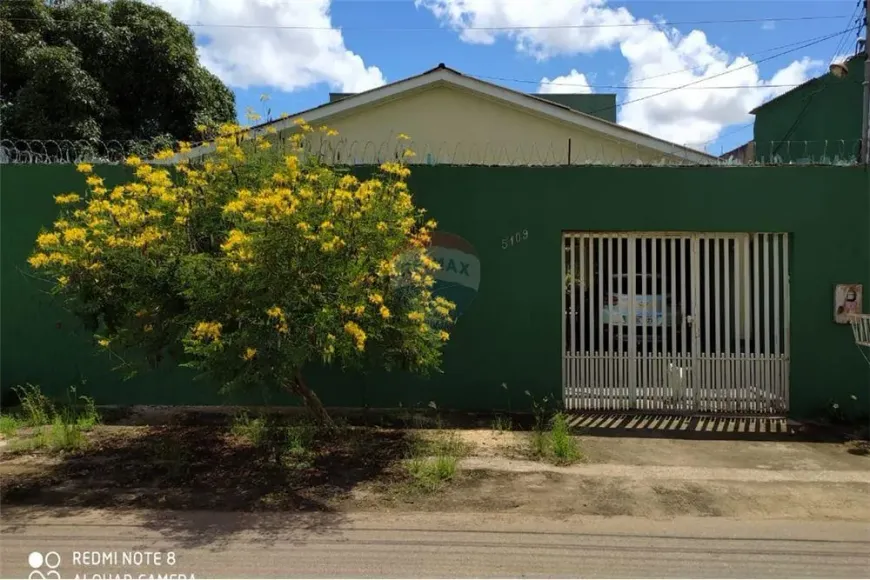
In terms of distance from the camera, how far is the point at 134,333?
5.46 metres

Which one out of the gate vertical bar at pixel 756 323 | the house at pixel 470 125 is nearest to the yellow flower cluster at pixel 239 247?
the gate vertical bar at pixel 756 323

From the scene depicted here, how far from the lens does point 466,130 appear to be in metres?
12.4

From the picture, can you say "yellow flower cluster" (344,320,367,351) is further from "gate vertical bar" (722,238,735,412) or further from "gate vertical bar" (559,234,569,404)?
"gate vertical bar" (722,238,735,412)

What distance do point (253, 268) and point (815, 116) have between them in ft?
56.3

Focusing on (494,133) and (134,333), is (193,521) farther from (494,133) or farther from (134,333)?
(494,133)

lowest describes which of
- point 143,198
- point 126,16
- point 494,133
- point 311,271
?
point 311,271

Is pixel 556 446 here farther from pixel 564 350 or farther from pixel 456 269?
pixel 456 269

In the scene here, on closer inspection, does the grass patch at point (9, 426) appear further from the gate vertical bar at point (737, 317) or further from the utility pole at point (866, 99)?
the utility pole at point (866, 99)

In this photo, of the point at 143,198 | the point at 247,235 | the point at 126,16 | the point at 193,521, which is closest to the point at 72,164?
the point at 143,198

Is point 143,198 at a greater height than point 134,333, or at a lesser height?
greater

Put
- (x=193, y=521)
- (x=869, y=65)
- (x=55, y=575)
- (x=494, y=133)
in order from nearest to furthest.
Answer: (x=55, y=575) → (x=193, y=521) → (x=869, y=65) → (x=494, y=133)

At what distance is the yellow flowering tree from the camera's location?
483 centimetres

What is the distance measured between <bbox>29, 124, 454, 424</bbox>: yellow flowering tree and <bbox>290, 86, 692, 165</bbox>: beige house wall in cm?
660

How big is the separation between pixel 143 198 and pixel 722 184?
599 centimetres
